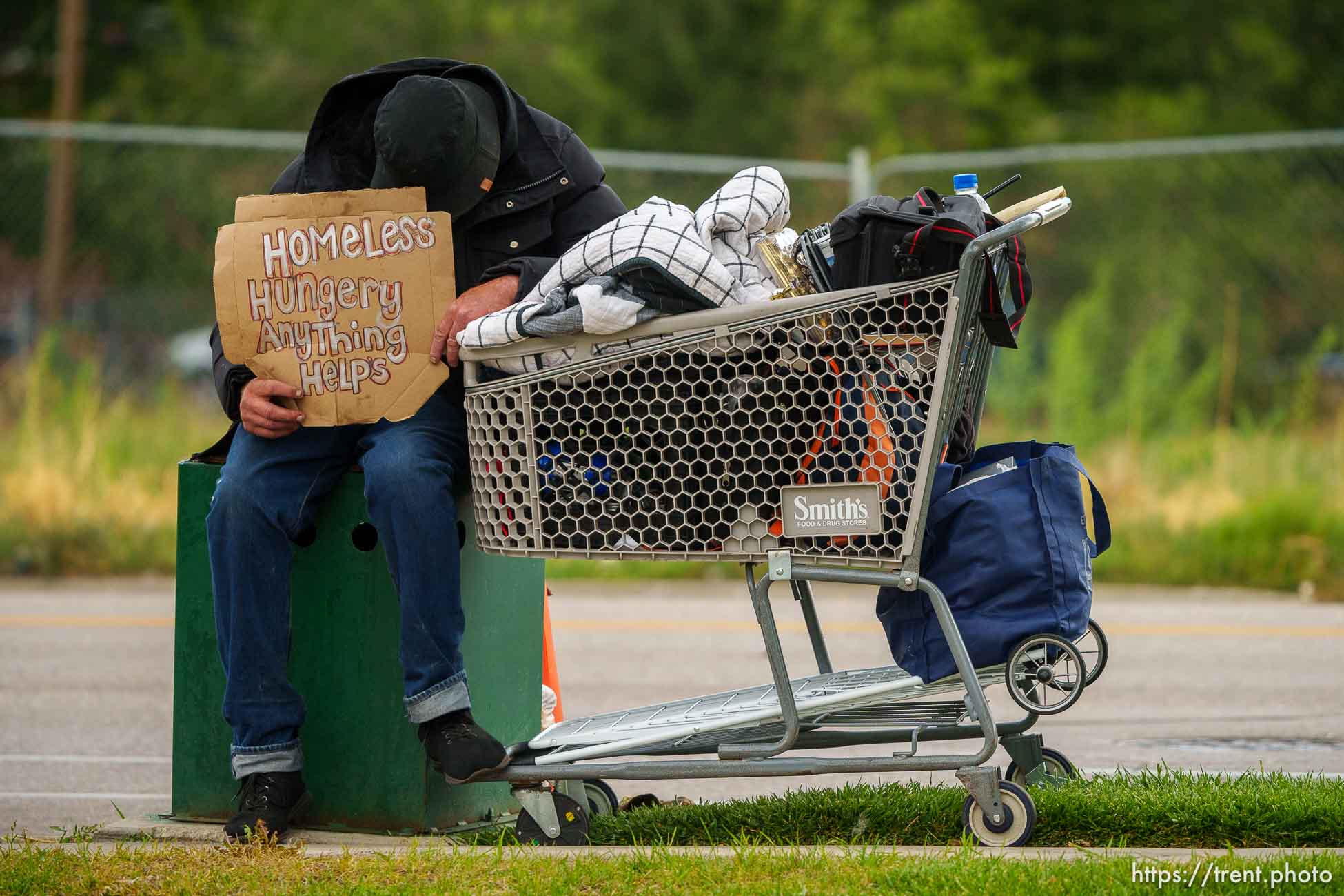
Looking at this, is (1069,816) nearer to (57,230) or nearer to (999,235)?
(999,235)

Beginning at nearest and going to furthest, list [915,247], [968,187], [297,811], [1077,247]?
[915,247] → [968,187] → [297,811] → [1077,247]

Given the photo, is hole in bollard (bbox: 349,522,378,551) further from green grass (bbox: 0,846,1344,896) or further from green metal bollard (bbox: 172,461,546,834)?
green grass (bbox: 0,846,1344,896)

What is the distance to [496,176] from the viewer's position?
4.33 m

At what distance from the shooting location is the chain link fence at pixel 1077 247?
1152 cm

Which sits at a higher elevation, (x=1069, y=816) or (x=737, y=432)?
(x=737, y=432)

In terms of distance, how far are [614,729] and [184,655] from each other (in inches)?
46.4

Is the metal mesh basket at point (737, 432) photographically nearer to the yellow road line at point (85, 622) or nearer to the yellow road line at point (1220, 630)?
the yellow road line at point (1220, 630)

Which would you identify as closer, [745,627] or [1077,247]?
[745,627]

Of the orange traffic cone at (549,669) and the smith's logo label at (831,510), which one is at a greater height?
the smith's logo label at (831,510)

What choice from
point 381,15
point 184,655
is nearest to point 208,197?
point 184,655

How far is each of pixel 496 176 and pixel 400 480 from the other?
0.91 meters

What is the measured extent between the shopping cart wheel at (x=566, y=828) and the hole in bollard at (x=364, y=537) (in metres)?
0.81

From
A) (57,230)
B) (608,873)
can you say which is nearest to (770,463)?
(608,873)

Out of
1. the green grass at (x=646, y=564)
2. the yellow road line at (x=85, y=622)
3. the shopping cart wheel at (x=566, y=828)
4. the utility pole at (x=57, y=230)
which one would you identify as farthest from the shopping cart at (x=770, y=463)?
the utility pole at (x=57, y=230)
